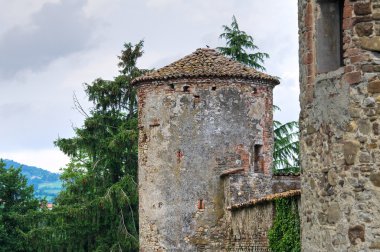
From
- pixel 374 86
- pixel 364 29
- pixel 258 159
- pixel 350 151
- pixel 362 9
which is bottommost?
pixel 350 151

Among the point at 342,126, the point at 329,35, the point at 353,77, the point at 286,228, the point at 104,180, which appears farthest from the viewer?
the point at 104,180

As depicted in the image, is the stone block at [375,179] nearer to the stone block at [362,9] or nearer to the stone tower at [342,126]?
the stone tower at [342,126]

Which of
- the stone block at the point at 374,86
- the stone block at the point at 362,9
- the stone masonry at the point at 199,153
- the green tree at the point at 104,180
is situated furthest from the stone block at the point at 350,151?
the green tree at the point at 104,180

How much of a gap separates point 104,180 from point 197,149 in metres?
11.7

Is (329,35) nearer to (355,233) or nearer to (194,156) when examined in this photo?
(355,233)

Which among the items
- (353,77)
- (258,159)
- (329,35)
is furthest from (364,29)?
(258,159)

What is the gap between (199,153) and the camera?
21609mm

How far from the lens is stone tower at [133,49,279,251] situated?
21.4 m

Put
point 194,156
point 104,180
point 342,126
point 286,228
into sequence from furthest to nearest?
point 104,180
point 194,156
point 286,228
point 342,126

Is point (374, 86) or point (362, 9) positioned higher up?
point (362, 9)

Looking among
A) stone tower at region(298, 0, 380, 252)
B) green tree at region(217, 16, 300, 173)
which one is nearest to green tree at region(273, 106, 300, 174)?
green tree at region(217, 16, 300, 173)

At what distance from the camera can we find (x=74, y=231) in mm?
32156

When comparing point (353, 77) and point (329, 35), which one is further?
point (329, 35)

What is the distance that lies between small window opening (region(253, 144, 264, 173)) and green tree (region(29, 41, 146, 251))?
9.24 metres
